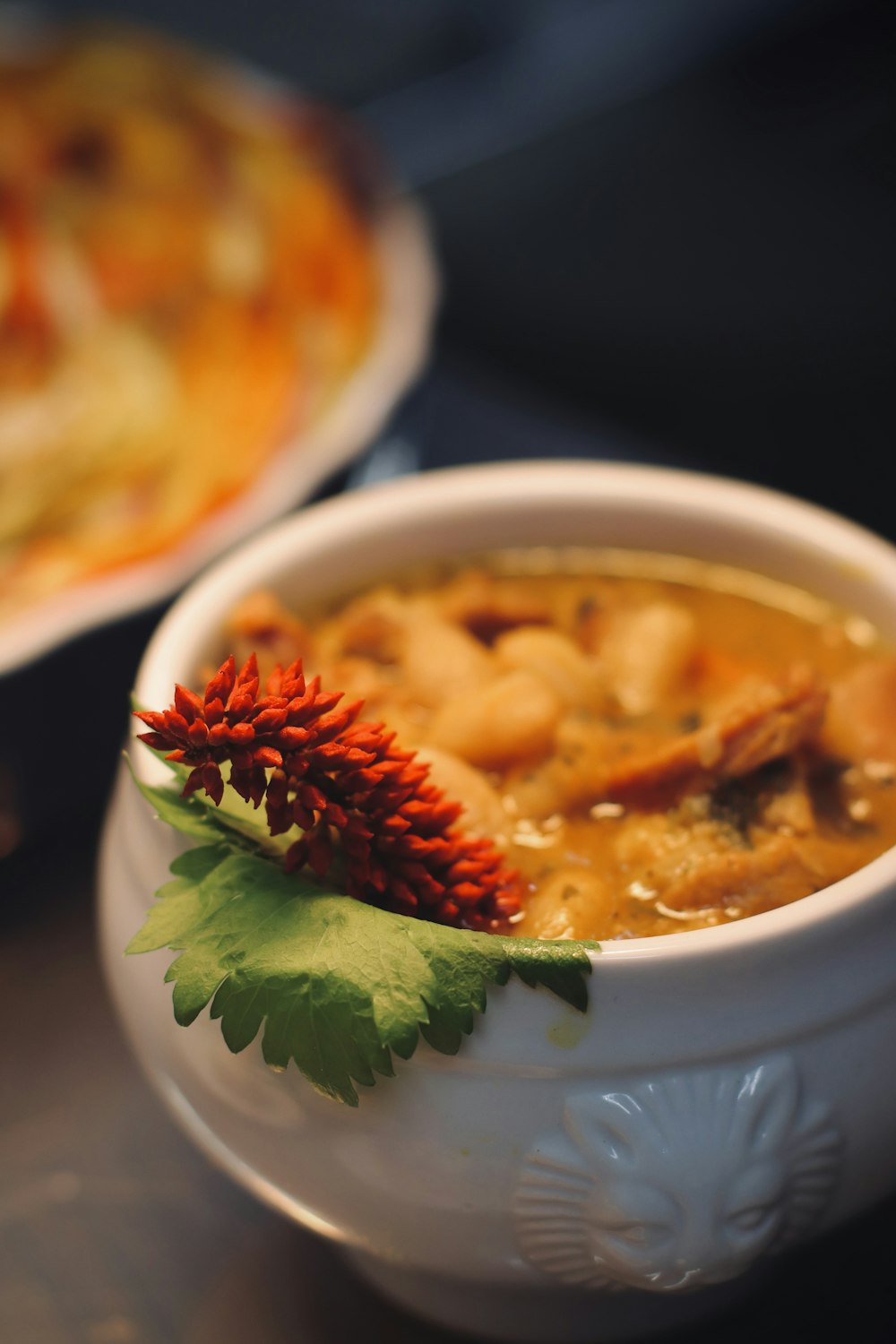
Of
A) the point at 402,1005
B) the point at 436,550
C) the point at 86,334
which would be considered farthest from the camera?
the point at 86,334

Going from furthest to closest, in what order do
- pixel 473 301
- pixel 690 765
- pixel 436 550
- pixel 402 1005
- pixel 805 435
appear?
pixel 473 301 < pixel 805 435 < pixel 436 550 < pixel 690 765 < pixel 402 1005

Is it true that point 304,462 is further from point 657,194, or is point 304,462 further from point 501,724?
point 657,194

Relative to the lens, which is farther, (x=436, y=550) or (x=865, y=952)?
(x=436, y=550)

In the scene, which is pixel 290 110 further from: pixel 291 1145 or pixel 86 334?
pixel 291 1145

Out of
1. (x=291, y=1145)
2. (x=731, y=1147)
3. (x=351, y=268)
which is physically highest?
(x=731, y=1147)

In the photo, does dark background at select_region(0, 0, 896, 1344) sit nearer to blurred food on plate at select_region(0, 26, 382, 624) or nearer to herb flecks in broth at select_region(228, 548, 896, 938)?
blurred food on plate at select_region(0, 26, 382, 624)

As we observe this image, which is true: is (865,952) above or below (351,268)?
above

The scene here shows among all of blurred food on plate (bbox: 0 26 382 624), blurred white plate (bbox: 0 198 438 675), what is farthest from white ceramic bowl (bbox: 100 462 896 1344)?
blurred food on plate (bbox: 0 26 382 624)

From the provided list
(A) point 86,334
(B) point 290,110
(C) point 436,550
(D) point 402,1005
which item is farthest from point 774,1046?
(B) point 290,110
